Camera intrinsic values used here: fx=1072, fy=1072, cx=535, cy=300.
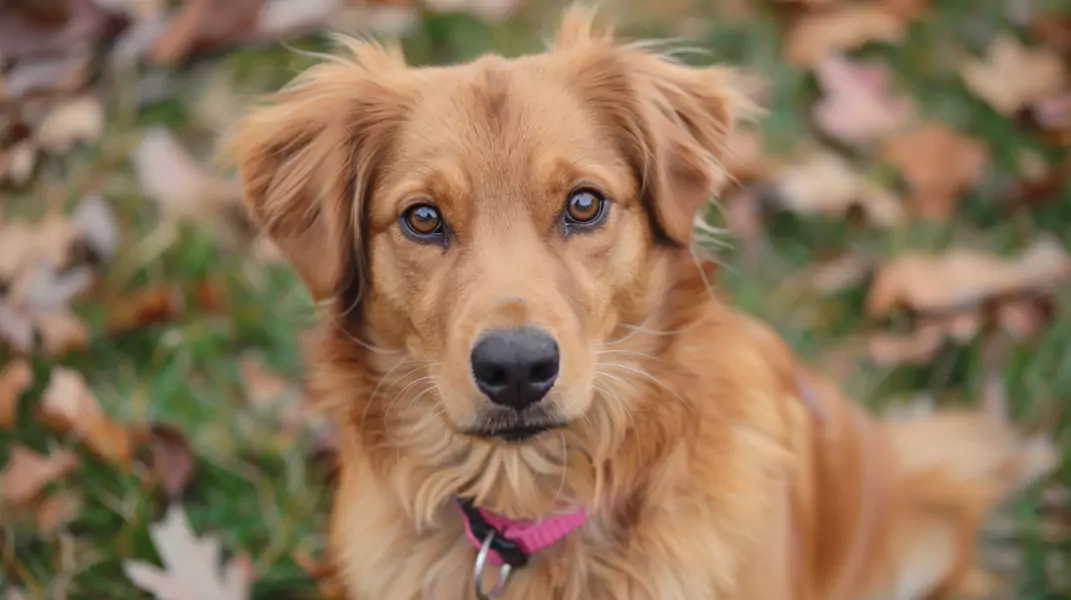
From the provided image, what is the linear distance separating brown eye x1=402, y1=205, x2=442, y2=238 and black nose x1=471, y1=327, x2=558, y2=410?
402mm

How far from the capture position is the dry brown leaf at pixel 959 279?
13.7 feet

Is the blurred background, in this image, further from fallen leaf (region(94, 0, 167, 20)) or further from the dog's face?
the dog's face

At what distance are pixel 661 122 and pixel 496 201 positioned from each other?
49cm

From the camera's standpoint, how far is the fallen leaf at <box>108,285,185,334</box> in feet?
13.9

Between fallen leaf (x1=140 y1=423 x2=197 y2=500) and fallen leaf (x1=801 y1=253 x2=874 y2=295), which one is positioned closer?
fallen leaf (x1=140 y1=423 x2=197 y2=500)

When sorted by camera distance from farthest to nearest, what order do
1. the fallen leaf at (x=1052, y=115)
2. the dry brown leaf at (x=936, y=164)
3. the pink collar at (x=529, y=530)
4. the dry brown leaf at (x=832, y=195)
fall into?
the fallen leaf at (x=1052, y=115), the dry brown leaf at (x=936, y=164), the dry brown leaf at (x=832, y=195), the pink collar at (x=529, y=530)

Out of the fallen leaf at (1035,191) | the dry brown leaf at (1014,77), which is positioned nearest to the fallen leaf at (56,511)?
the fallen leaf at (1035,191)

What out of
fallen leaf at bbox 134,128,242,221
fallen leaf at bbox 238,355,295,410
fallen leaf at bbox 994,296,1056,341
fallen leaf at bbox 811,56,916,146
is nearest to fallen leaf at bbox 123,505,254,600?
fallen leaf at bbox 238,355,295,410

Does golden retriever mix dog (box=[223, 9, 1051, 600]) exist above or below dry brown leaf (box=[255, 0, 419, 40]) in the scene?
below

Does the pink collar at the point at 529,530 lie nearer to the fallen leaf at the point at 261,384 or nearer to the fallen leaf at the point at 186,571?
the fallen leaf at the point at 186,571

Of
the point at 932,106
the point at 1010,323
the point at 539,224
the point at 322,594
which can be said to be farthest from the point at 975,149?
the point at 322,594

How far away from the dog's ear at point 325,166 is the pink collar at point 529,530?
28.2 inches

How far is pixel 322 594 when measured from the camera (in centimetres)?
337

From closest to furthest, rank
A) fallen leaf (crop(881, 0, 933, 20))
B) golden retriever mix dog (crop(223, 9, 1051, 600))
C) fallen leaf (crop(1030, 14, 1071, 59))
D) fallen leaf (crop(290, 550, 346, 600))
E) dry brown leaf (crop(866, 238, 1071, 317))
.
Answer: golden retriever mix dog (crop(223, 9, 1051, 600)) → fallen leaf (crop(290, 550, 346, 600)) → dry brown leaf (crop(866, 238, 1071, 317)) → fallen leaf (crop(1030, 14, 1071, 59)) → fallen leaf (crop(881, 0, 933, 20))
